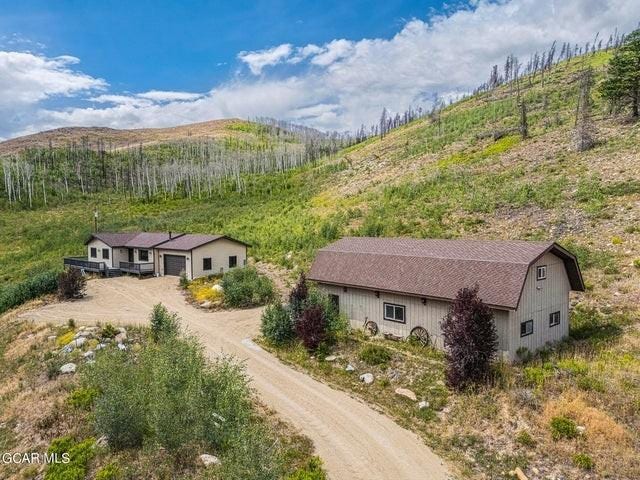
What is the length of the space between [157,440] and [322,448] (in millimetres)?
4926

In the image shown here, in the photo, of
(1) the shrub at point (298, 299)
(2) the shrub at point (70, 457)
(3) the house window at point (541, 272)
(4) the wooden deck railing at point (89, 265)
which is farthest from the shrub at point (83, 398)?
(4) the wooden deck railing at point (89, 265)

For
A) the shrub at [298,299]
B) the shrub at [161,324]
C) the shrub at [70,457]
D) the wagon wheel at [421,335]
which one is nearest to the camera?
the shrub at [70,457]

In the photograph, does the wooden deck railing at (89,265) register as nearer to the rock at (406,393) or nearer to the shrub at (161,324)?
the shrub at (161,324)

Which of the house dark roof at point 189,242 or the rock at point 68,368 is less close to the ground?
the house dark roof at point 189,242

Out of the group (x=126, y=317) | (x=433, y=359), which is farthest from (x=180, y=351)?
(x=126, y=317)

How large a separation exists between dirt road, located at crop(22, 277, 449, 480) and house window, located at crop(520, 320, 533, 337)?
7.61 meters

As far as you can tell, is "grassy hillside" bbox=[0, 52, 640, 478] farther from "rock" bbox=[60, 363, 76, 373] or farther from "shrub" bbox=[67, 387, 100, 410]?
"rock" bbox=[60, 363, 76, 373]

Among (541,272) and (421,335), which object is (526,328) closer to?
(541,272)

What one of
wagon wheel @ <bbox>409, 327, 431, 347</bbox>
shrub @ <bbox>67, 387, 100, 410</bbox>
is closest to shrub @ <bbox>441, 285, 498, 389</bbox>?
wagon wheel @ <bbox>409, 327, 431, 347</bbox>

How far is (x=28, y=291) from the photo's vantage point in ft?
116

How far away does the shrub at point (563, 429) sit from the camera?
1323 centimetres

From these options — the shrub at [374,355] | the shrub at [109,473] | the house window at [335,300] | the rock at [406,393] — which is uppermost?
the house window at [335,300]

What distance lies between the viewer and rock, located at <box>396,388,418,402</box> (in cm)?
1658

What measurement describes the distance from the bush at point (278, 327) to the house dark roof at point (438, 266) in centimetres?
333
